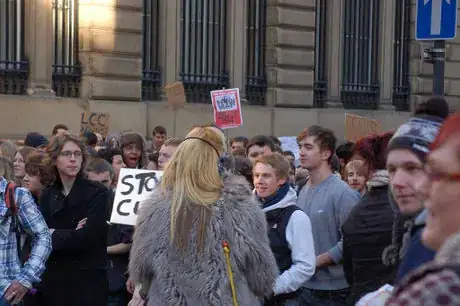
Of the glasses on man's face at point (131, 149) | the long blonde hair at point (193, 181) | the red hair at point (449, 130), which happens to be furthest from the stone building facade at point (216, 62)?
the red hair at point (449, 130)

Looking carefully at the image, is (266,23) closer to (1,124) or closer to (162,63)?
(162,63)

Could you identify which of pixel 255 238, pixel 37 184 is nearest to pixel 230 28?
pixel 37 184

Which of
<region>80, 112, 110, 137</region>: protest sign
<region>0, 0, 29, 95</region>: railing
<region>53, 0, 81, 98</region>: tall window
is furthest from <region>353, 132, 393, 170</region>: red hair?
<region>53, 0, 81, 98</region>: tall window

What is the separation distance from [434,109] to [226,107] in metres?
11.7

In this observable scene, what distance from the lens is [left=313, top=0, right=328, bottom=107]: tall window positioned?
71.8ft

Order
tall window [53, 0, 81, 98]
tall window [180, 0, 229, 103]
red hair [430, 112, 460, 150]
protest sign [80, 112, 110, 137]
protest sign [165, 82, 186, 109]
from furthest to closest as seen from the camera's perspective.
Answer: tall window [180, 0, 229, 103] → tall window [53, 0, 81, 98] → protest sign [80, 112, 110, 137] → protest sign [165, 82, 186, 109] → red hair [430, 112, 460, 150]

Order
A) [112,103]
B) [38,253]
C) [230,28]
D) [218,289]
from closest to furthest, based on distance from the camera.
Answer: [218,289] → [38,253] → [112,103] → [230,28]

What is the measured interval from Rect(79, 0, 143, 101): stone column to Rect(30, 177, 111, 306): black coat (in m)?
10.6

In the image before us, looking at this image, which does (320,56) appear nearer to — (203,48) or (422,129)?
(203,48)

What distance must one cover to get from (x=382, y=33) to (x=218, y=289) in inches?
744

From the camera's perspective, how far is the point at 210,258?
4898 mm

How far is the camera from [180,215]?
4910 millimetres

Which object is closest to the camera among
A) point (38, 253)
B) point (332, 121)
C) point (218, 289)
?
point (218, 289)

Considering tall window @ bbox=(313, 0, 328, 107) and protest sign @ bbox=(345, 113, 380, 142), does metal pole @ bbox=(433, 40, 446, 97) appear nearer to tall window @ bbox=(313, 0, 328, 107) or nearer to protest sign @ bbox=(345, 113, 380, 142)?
protest sign @ bbox=(345, 113, 380, 142)
